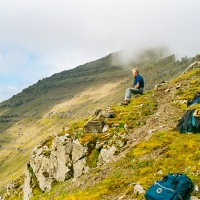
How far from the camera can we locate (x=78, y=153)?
107 ft

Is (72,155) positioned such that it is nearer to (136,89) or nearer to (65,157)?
(65,157)

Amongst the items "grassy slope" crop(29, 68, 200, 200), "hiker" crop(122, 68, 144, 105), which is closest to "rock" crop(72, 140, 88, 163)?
"grassy slope" crop(29, 68, 200, 200)

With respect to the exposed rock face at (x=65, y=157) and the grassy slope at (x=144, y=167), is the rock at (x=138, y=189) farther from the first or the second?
the exposed rock face at (x=65, y=157)

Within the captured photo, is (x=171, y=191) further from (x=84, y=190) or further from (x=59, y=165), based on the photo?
(x=59, y=165)

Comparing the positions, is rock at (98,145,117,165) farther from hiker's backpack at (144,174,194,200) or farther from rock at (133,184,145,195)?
hiker's backpack at (144,174,194,200)

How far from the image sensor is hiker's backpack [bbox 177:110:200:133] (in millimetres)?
22531

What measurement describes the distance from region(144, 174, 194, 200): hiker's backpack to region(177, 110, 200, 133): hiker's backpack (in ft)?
31.2

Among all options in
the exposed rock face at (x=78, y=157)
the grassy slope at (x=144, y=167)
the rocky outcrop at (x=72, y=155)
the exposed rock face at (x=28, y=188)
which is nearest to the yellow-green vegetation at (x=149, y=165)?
the grassy slope at (x=144, y=167)

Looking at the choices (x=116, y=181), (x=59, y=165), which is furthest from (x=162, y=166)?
(x=59, y=165)

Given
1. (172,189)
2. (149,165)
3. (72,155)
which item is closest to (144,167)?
(149,165)

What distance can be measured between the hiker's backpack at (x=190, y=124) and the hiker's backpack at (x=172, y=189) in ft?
31.2

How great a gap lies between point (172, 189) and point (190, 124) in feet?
35.6

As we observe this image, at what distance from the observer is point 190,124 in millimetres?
23109

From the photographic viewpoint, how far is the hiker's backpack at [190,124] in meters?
22.5
